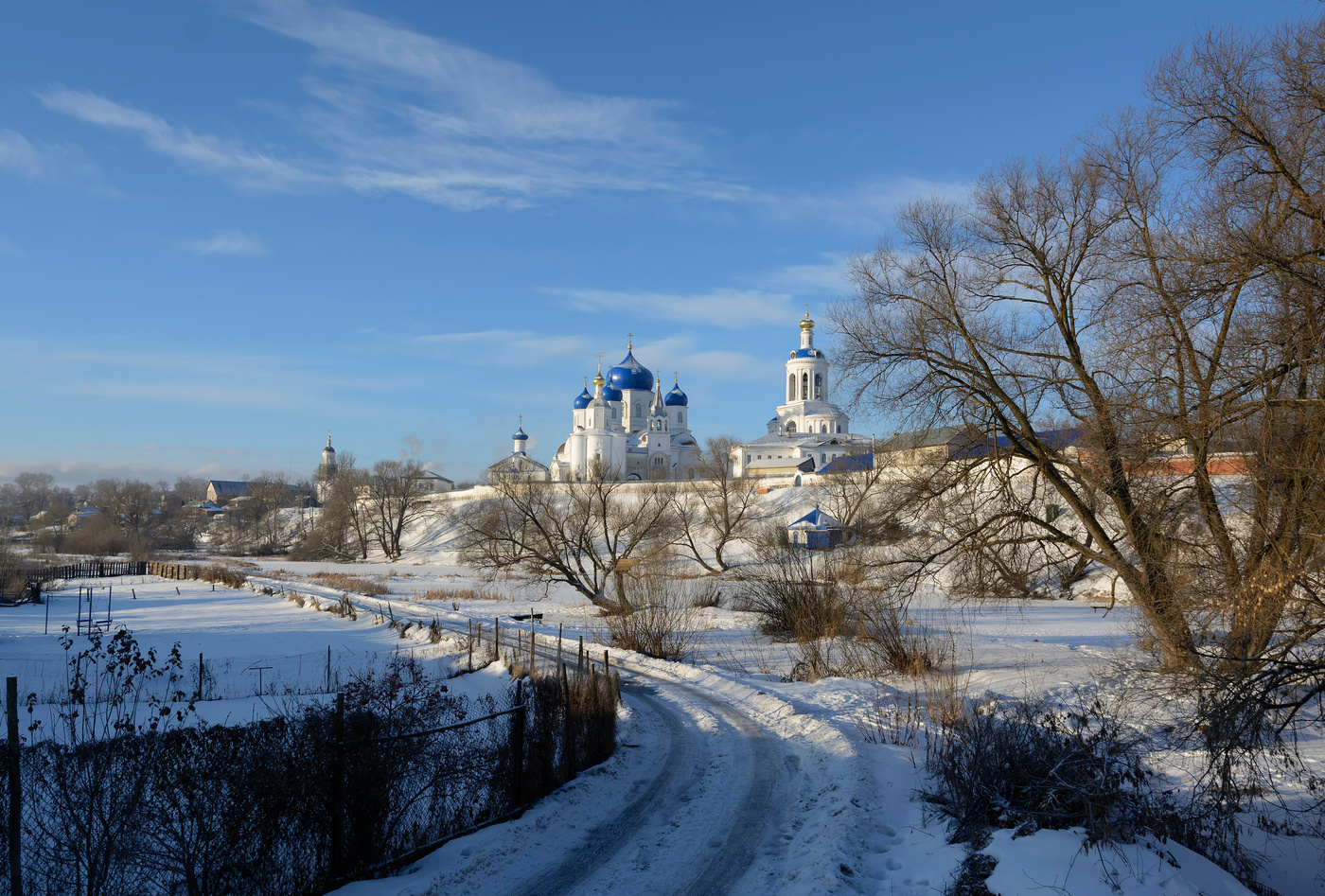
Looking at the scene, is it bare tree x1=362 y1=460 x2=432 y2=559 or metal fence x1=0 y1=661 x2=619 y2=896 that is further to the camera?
bare tree x1=362 y1=460 x2=432 y2=559

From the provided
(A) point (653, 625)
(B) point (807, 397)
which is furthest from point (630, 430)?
(A) point (653, 625)

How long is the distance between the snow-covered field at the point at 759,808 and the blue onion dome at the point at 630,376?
80.7m

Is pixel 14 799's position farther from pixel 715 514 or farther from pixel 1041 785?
pixel 715 514

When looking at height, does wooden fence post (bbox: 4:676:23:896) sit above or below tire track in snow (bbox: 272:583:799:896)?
above

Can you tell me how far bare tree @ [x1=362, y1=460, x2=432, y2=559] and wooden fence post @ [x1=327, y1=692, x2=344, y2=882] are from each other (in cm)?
6558

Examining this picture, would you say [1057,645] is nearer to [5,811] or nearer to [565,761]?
[565,761]

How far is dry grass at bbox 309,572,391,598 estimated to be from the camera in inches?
1641

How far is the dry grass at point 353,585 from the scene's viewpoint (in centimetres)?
4169

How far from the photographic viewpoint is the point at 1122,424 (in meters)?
13.0

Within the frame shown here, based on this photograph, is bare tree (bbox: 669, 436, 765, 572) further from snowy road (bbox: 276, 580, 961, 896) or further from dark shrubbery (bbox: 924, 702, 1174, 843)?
dark shrubbery (bbox: 924, 702, 1174, 843)

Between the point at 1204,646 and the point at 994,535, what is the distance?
12.3 feet

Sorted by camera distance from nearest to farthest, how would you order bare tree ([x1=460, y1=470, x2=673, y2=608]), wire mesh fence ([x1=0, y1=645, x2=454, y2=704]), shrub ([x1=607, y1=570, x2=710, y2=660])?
wire mesh fence ([x1=0, y1=645, x2=454, y2=704]), shrub ([x1=607, y1=570, x2=710, y2=660]), bare tree ([x1=460, y1=470, x2=673, y2=608])

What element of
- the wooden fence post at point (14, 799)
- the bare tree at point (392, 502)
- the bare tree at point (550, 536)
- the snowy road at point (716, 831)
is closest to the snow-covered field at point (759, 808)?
the snowy road at point (716, 831)

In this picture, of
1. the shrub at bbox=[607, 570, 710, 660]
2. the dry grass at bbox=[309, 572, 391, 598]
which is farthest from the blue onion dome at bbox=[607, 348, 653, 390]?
the shrub at bbox=[607, 570, 710, 660]
